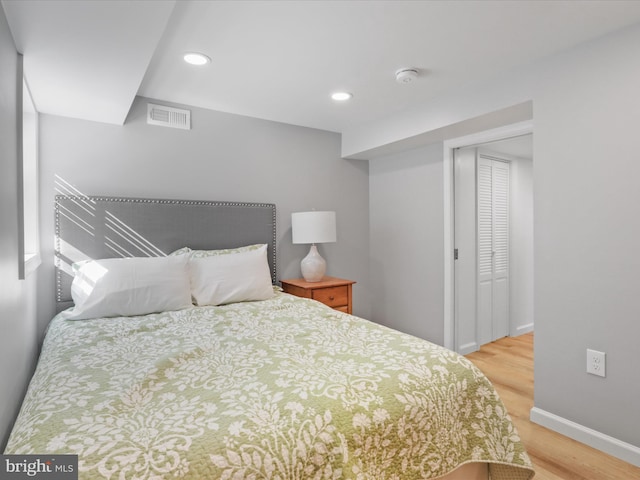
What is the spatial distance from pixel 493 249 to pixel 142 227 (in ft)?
11.4

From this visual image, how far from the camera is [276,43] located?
2.10 m

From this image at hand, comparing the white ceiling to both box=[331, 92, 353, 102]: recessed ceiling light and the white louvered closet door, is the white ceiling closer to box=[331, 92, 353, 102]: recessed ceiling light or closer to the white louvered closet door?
box=[331, 92, 353, 102]: recessed ceiling light

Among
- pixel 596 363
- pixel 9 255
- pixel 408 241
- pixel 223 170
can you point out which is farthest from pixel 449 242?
pixel 9 255

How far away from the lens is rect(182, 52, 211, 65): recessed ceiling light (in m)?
2.21

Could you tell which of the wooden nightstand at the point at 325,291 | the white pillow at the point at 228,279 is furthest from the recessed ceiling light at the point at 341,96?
the wooden nightstand at the point at 325,291

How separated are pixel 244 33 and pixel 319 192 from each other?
2.03 m

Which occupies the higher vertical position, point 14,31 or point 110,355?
point 14,31

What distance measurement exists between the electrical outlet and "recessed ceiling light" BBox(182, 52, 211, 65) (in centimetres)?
287

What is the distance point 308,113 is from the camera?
3.37 meters

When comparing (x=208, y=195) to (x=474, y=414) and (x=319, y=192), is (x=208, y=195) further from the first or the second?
(x=474, y=414)

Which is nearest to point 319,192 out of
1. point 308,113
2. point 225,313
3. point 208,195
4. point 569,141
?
point 308,113

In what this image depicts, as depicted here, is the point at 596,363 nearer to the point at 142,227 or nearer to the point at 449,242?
the point at 449,242

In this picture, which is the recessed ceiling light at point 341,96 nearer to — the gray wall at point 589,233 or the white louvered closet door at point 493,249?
the gray wall at point 589,233

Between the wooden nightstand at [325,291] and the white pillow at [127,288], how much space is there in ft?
3.46
